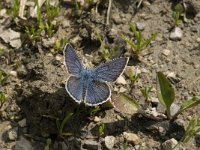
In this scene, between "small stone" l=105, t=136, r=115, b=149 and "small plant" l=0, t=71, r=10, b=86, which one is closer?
"small stone" l=105, t=136, r=115, b=149

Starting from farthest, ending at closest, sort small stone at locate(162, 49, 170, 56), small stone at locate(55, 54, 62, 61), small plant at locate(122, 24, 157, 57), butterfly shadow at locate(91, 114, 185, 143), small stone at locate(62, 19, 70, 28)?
small stone at locate(62, 19, 70, 28)
small stone at locate(162, 49, 170, 56)
small stone at locate(55, 54, 62, 61)
small plant at locate(122, 24, 157, 57)
butterfly shadow at locate(91, 114, 185, 143)

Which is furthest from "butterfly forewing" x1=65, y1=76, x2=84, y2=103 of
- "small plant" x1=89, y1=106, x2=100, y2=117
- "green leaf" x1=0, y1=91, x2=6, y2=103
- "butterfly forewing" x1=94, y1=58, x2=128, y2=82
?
"green leaf" x1=0, y1=91, x2=6, y2=103

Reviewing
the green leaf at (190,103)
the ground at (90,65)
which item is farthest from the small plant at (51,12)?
the green leaf at (190,103)

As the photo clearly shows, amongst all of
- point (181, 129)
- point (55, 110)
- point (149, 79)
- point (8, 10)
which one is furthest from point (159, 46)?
point (8, 10)

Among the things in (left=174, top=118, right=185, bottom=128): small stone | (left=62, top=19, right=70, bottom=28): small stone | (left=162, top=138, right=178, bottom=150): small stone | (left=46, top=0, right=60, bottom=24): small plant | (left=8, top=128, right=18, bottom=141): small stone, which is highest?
(left=46, top=0, right=60, bottom=24): small plant

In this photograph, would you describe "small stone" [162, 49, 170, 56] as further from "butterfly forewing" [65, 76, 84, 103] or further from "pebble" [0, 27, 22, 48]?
"pebble" [0, 27, 22, 48]

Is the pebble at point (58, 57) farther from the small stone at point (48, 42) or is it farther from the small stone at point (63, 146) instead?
the small stone at point (63, 146)
